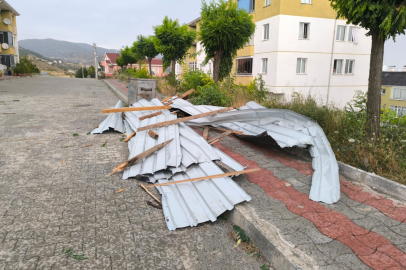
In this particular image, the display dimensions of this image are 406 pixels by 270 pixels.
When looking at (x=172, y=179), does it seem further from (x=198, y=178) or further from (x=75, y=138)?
(x=75, y=138)

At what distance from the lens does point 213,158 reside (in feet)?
14.3

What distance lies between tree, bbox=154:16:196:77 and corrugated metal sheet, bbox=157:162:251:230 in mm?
14298

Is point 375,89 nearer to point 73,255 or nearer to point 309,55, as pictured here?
point 73,255

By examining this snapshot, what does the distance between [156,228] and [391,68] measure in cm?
7531

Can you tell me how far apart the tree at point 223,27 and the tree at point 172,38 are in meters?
6.60

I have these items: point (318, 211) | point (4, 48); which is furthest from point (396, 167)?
point (4, 48)

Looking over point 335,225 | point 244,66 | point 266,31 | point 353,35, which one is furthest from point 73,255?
point 353,35

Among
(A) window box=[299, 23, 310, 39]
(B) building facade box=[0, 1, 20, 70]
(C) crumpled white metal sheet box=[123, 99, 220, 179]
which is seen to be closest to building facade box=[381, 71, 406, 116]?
(A) window box=[299, 23, 310, 39]

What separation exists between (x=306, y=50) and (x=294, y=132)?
22634 mm

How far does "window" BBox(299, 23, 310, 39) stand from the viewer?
81.3ft

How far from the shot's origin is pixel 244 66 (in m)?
29.7

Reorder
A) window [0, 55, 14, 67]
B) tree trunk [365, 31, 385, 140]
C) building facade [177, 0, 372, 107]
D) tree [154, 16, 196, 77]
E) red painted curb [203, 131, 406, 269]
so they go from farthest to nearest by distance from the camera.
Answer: window [0, 55, 14, 67] < building facade [177, 0, 372, 107] < tree [154, 16, 196, 77] < tree trunk [365, 31, 385, 140] < red painted curb [203, 131, 406, 269]

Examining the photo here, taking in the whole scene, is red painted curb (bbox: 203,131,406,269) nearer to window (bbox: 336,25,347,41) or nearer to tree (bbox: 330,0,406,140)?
tree (bbox: 330,0,406,140)

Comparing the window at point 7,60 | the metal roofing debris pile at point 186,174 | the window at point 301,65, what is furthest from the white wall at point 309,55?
the window at point 7,60
